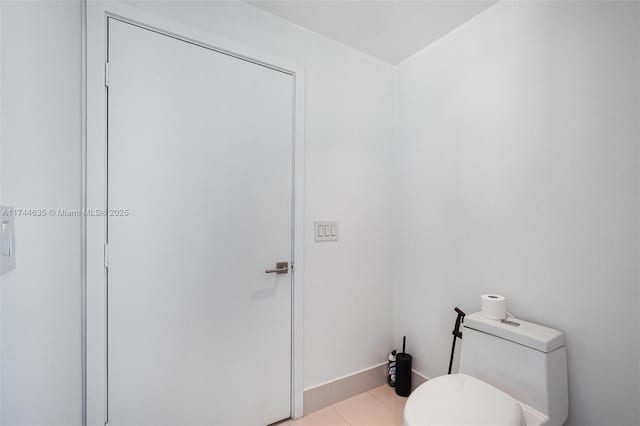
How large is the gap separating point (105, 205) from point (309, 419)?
5.14 feet

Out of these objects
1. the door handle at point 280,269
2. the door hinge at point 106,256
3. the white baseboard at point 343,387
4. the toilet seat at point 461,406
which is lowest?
the white baseboard at point 343,387

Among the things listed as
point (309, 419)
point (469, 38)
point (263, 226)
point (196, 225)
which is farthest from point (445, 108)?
point (309, 419)

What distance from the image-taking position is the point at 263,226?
1.63 metres

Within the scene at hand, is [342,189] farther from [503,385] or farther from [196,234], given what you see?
[503,385]

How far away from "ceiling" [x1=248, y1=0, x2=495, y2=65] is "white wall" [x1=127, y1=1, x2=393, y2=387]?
74mm

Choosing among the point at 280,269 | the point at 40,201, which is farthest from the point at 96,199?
the point at 280,269

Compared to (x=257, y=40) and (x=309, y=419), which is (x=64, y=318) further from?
(x=257, y=40)

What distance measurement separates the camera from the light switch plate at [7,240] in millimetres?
528

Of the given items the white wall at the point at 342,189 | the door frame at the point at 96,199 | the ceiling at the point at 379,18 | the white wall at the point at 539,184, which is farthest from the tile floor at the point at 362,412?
the ceiling at the point at 379,18

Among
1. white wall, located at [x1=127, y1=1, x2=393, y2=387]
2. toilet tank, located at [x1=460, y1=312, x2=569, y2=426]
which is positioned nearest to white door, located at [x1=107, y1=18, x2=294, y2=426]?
white wall, located at [x1=127, y1=1, x2=393, y2=387]

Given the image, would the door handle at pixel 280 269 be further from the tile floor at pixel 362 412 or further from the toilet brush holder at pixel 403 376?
the toilet brush holder at pixel 403 376

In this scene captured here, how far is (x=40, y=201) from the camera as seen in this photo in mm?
734

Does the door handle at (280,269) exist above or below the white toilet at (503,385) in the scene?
above

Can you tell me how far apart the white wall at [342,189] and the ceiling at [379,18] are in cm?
7
